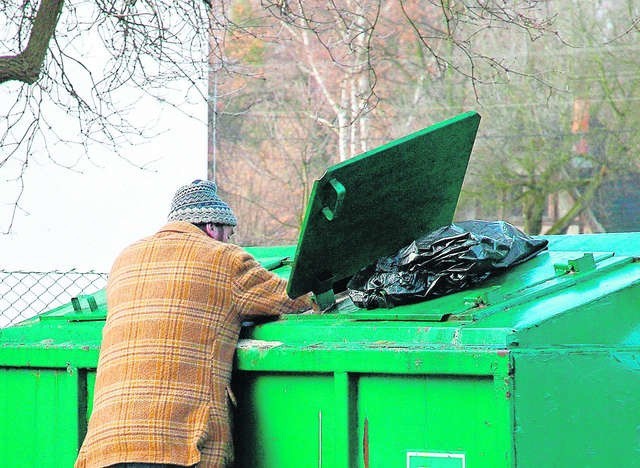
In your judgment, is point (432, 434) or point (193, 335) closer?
point (432, 434)

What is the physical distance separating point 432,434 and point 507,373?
0.30 meters

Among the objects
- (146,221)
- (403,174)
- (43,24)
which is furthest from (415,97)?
(403,174)

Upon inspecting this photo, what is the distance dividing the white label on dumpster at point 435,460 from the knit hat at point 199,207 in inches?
44.3

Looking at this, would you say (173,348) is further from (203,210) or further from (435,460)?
(435,460)

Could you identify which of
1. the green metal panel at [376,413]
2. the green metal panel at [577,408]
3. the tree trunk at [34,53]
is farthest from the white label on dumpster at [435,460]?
the tree trunk at [34,53]

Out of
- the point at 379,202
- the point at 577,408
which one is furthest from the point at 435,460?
the point at 379,202

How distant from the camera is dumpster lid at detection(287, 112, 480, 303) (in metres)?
3.44

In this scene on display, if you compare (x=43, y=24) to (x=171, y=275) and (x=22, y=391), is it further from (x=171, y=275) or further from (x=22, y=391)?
(x=171, y=275)

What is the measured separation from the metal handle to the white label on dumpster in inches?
31.2

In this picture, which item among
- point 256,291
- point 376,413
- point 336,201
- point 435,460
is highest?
point 336,201

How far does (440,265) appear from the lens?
3506mm

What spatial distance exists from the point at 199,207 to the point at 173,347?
56 centimetres

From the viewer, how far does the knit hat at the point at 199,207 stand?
147 inches

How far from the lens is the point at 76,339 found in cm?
402
